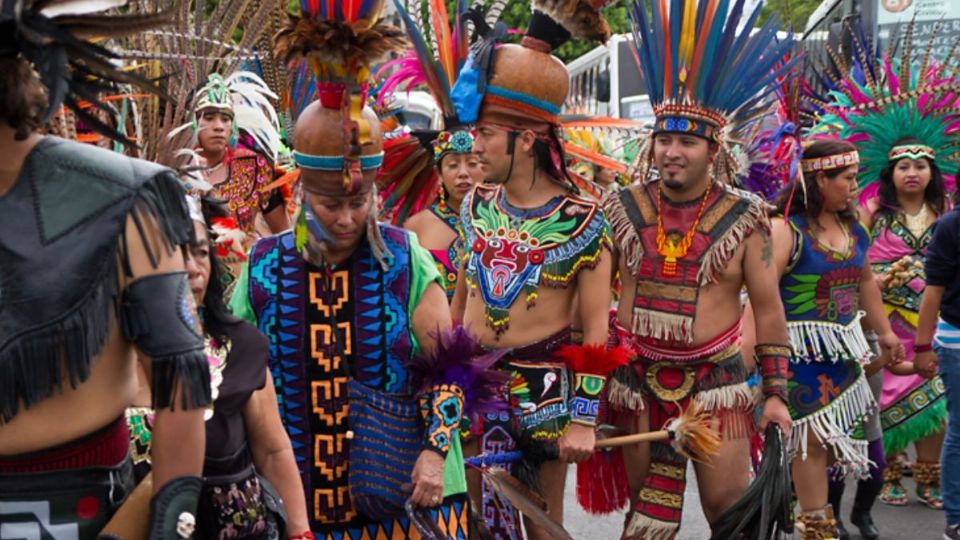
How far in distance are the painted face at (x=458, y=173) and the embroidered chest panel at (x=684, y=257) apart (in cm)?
116

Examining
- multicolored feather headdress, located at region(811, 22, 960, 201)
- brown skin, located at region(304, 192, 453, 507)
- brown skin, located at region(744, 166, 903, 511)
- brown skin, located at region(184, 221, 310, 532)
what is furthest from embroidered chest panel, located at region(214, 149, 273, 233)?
brown skin, located at region(184, 221, 310, 532)

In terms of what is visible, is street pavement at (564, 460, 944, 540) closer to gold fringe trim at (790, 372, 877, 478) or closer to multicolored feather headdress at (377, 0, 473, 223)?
gold fringe trim at (790, 372, 877, 478)

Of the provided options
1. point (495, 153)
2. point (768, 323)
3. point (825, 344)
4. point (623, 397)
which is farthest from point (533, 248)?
point (825, 344)

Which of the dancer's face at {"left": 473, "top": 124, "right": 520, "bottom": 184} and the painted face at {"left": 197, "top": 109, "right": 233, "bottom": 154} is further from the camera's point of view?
the painted face at {"left": 197, "top": 109, "right": 233, "bottom": 154}

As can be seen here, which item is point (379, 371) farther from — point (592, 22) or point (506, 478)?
point (592, 22)

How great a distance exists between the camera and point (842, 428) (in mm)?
7551

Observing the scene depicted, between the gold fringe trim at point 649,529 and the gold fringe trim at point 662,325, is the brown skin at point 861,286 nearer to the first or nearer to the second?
the gold fringe trim at point 662,325

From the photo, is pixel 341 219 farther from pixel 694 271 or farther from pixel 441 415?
pixel 694 271

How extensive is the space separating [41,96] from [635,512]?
386 centimetres

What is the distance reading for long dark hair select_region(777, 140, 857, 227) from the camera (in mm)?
7707

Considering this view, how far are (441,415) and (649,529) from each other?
82.5 inches

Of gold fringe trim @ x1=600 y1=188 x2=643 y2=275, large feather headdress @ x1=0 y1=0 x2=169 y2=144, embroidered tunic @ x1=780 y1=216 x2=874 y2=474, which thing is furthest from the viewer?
embroidered tunic @ x1=780 y1=216 x2=874 y2=474

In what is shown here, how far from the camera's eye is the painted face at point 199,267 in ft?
12.4

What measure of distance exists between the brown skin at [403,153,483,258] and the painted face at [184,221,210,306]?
3.38 meters
